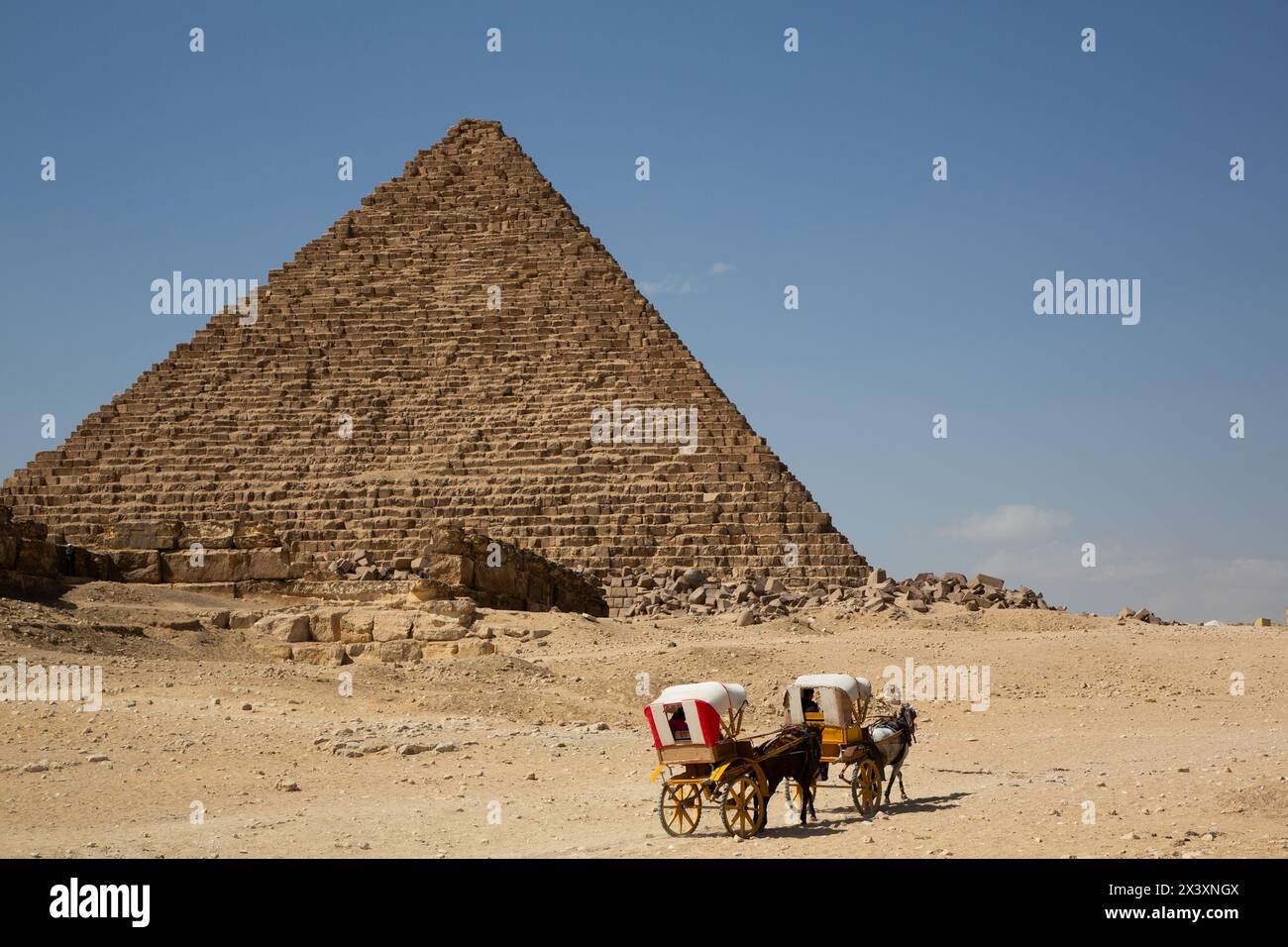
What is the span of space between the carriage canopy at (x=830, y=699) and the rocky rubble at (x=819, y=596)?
12.8m

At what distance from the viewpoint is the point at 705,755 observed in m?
7.61

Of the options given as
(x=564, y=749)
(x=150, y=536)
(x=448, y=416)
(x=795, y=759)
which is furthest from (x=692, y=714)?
(x=448, y=416)

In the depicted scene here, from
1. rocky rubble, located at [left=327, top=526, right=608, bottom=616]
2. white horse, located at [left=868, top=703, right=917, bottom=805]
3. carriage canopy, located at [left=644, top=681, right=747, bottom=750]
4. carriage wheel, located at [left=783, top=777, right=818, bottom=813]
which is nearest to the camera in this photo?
carriage canopy, located at [left=644, top=681, right=747, bottom=750]

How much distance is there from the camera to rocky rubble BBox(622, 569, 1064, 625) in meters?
23.0

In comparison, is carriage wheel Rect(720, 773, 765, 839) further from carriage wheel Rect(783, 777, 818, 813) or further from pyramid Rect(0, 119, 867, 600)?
pyramid Rect(0, 119, 867, 600)

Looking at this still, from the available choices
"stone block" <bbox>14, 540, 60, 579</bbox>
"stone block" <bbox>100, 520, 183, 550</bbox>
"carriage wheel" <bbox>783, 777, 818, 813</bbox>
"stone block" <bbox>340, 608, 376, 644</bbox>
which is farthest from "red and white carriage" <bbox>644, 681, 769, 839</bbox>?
"stone block" <bbox>100, 520, 183, 550</bbox>

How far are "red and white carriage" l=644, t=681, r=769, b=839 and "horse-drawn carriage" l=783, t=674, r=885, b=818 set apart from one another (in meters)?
0.66

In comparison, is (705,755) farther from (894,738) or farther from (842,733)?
(894,738)

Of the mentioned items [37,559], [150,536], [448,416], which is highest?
[448,416]

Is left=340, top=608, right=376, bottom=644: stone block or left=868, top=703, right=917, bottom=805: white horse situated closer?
left=868, top=703, right=917, bottom=805: white horse

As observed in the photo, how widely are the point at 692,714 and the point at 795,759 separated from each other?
2.74 ft

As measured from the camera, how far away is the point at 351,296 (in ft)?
149

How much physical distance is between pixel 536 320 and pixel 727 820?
3602cm
